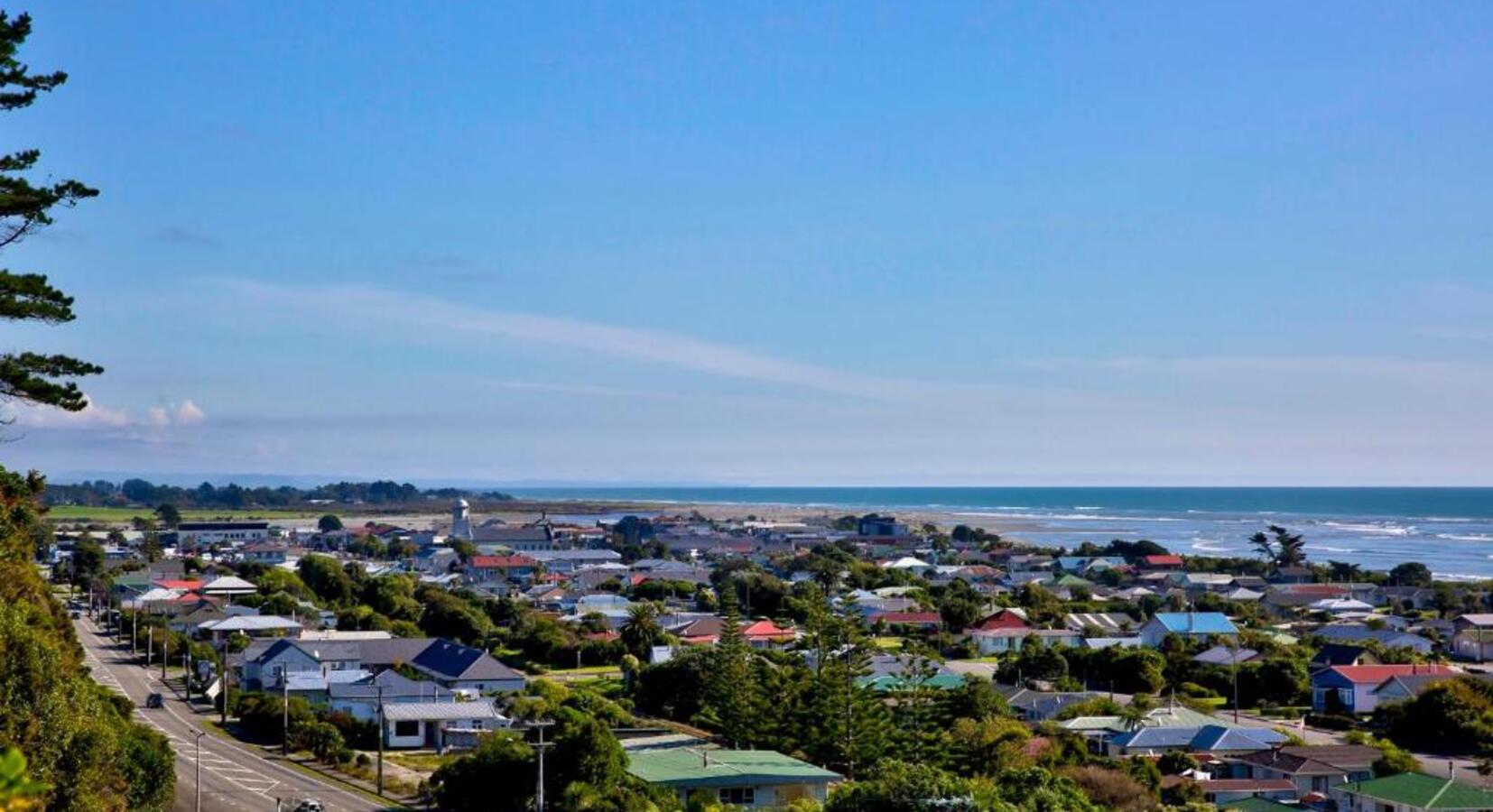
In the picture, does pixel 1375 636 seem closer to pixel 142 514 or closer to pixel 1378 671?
pixel 1378 671

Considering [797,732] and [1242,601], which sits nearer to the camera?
[797,732]

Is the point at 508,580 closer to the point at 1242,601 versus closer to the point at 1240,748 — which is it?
the point at 1242,601

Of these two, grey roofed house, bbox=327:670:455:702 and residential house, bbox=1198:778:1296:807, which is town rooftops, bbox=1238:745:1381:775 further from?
grey roofed house, bbox=327:670:455:702

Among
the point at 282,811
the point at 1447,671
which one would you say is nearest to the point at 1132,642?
the point at 1447,671

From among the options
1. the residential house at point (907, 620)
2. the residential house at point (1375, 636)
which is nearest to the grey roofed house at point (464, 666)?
the residential house at point (907, 620)

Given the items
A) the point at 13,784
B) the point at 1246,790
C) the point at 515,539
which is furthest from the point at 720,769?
the point at 515,539
